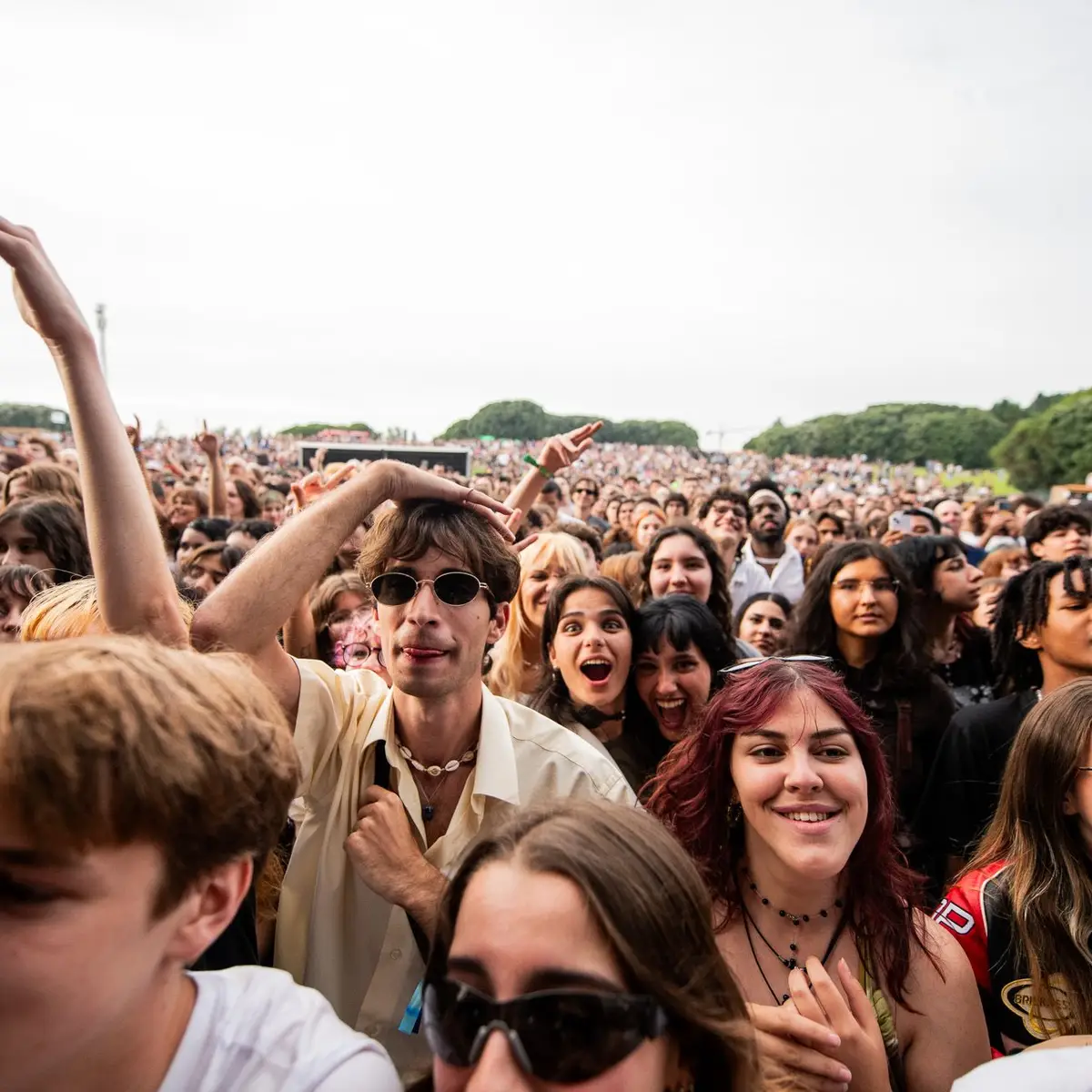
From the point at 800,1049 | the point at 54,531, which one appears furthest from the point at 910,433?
the point at 800,1049

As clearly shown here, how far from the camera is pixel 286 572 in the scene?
2.19m

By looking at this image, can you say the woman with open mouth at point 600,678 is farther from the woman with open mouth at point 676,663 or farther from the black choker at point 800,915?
the black choker at point 800,915

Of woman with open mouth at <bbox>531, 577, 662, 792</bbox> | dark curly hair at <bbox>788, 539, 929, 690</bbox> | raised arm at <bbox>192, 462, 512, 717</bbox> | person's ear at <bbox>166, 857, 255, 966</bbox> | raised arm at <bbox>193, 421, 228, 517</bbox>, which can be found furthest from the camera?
raised arm at <bbox>193, 421, 228, 517</bbox>

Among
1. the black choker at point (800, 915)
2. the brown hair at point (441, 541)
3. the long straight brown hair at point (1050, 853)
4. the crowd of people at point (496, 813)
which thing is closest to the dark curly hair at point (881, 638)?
the crowd of people at point (496, 813)

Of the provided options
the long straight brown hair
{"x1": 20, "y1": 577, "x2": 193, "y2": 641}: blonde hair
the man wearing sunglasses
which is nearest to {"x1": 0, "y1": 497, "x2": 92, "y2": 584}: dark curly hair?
{"x1": 20, "y1": 577, "x2": 193, "y2": 641}: blonde hair

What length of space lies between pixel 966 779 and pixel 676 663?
1.23 m

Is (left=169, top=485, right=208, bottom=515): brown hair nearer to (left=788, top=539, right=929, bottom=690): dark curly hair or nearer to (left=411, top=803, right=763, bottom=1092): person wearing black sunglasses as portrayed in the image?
(left=788, top=539, right=929, bottom=690): dark curly hair

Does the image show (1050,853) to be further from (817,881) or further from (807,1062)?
(807,1062)

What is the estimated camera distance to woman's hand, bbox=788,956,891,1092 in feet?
5.64

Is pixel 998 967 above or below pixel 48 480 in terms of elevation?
below

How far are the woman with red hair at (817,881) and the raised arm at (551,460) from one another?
1692 mm

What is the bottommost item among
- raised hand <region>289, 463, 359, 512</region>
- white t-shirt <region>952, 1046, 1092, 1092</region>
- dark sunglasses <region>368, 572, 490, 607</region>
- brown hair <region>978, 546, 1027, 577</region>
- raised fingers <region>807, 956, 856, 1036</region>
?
raised fingers <region>807, 956, 856, 1036</region>

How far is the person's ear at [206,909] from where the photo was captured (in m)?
1.13

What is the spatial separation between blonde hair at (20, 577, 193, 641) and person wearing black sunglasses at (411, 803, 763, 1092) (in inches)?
50.1
